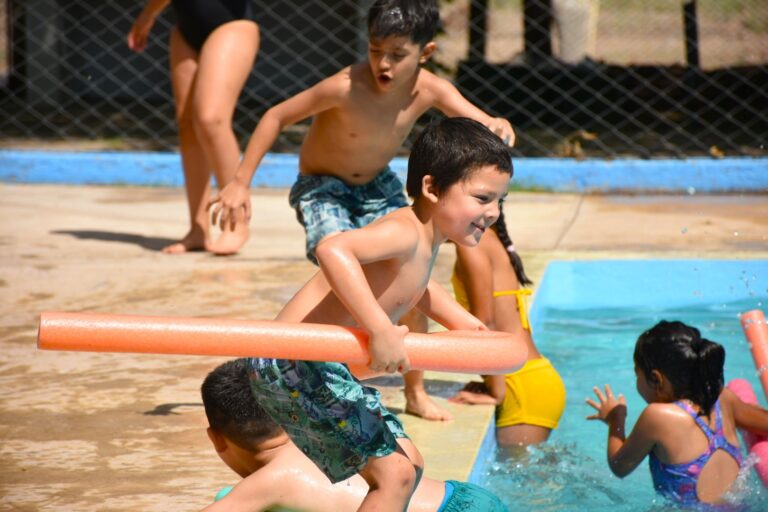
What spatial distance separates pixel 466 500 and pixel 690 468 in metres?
0.93

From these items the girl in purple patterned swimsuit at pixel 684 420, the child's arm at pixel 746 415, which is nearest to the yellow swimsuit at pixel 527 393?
the girl in purple patterned swimsuit at pixel 684 420

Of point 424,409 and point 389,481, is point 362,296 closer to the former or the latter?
point 389,481

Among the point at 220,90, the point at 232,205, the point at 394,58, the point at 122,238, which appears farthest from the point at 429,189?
the point at 122,238

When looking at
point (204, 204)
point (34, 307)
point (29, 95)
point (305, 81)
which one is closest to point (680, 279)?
point (204, 204)

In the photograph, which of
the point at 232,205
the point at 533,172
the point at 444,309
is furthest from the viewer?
the point at 533,172

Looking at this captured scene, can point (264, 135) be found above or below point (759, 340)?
above

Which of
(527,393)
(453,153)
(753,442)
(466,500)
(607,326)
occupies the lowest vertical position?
(607,326)

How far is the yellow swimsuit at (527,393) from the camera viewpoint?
13.4ft

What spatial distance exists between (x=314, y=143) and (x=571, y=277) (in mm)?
2415

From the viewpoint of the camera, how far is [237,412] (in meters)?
2.79

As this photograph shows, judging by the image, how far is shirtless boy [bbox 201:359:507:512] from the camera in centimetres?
268

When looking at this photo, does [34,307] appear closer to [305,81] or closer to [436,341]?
[436,341]

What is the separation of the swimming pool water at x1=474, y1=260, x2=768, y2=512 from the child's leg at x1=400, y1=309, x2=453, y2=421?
348mm

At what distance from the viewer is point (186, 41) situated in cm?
612
